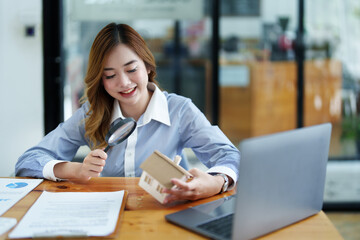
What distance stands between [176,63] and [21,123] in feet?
4.34

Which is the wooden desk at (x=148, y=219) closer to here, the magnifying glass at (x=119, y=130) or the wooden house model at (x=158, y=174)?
the wooden house model at (x=158, y=174)

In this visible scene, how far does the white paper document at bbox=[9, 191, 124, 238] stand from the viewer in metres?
1.14

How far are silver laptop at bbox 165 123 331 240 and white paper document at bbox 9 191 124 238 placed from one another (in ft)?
0.62

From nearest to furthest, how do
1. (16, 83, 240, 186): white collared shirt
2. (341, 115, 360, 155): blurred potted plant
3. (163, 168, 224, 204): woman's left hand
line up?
1. (163, 168, 224, 204): woman's left hand
2. (16, 83, 240, 186): white collared shirt
3. (341, 115, 360, 155): blurred potted plant

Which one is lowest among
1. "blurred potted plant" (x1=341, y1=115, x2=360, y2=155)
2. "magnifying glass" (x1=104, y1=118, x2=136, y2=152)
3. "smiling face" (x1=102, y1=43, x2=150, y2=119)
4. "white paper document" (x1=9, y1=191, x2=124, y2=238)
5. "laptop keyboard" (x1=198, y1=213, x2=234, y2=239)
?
"blurred potted plant" (x1=341, y1=115, x2=360, y2=155)

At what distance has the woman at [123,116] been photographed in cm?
174

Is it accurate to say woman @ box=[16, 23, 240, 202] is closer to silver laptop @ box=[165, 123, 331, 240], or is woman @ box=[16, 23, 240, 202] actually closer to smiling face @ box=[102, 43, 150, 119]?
smiling face @ box=[102, 43, 150, 119]

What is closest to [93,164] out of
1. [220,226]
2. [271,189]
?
[220,226]

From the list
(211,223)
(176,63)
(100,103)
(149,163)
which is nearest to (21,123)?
(176,63)

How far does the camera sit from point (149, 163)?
134 centimetres

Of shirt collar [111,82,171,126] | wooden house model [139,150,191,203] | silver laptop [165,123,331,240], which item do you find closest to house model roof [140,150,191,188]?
wooden house model [139,150,191,203]

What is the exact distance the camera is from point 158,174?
1331 mm

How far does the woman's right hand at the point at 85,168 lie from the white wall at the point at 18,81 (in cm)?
157

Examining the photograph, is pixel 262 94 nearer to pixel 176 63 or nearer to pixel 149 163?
pixel 176 63
